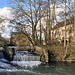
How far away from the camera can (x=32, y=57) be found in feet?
53.5

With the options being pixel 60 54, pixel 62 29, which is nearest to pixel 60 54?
pixel 60 54

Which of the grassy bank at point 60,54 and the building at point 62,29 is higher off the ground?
the building at point 62,29

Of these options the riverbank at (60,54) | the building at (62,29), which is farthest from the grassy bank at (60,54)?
the building at (62,29)

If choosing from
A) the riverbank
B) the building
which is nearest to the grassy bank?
the riverbank

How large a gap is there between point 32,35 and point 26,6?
5948 millimetres

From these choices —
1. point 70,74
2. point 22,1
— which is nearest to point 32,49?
point 22,1

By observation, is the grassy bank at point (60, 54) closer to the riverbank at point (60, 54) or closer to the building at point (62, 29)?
the riverbank at point (60, 54)

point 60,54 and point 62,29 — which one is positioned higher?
point 62,29

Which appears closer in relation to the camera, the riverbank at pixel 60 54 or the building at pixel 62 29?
the riverbank at pixel 60 54

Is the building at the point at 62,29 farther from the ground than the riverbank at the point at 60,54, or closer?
farther from the ground

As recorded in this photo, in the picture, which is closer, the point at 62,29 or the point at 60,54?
the point at 60,54

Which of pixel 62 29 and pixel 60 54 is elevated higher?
pixel 62 29

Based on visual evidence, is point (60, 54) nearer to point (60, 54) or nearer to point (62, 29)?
point (60, 54)

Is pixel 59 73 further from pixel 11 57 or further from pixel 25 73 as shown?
pixel 11 57
